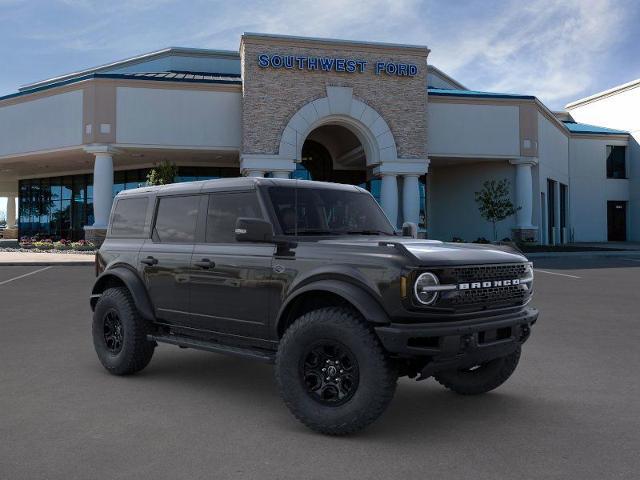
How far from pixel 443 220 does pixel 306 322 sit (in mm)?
34616

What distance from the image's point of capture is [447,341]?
4.21m

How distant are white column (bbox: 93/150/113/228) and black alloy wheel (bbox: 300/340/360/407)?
27590 millimetres

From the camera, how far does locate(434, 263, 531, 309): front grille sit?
4359mm

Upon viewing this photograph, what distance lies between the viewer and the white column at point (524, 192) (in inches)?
1305

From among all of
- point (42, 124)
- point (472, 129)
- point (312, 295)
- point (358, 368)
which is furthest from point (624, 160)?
point (358, 368)

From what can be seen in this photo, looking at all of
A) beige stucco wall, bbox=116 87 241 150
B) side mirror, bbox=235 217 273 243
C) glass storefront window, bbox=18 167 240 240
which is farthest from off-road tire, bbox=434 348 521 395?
glass storefront window, bbox=18 167 240 240

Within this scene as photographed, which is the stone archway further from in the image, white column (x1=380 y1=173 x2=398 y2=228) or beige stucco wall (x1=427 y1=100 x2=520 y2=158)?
beige stucco wall (x1=427 y1=100 x2=520 y2=158)

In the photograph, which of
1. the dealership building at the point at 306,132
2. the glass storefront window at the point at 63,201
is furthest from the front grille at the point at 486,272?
the glass storefront window at the point at 63,201

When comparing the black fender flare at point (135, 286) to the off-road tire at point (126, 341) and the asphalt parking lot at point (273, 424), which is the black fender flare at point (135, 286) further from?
the asphalt parking lot at point (273, 424)

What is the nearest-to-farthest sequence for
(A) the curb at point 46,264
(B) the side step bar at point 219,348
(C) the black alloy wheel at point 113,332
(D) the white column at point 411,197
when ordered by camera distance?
(B) the side step bar at point 219,348, (C) the black alloy wheel at point 113,332, (A) the curb at point 46,264, (D) the white column at point 411,197

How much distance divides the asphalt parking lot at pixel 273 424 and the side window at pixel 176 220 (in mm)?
1457

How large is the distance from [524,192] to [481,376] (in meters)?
29.8

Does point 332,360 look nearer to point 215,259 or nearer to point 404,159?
point 215,259

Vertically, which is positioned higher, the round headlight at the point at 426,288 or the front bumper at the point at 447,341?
the round headlight at the point at 426,288
